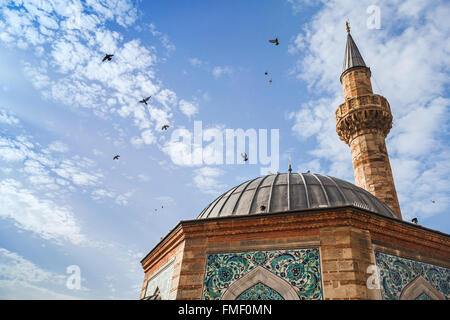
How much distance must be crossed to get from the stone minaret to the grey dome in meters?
5.99

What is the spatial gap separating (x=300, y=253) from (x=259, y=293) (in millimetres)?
915

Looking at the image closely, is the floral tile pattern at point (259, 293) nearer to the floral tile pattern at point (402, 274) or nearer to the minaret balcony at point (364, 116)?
the floral tile pattern at point (402, 274)

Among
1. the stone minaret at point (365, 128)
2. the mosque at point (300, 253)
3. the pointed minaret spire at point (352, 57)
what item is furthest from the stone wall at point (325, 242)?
the pointed minaret spire at point (352, 57)

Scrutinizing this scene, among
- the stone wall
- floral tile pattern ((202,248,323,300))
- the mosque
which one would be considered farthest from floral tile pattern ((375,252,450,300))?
floral tile pattern ((202,248,323,300))

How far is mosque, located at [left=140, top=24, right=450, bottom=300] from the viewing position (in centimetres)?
511

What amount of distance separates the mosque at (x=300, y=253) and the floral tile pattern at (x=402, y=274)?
0.02m

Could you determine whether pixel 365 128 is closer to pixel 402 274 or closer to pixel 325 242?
pixel 402 274

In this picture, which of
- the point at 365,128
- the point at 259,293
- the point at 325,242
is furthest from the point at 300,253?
the point at 365,128

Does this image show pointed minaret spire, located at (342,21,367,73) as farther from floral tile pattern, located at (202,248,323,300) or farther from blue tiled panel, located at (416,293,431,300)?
floral tile pattern, located at (202,248,323,300)

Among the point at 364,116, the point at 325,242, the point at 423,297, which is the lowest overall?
the point at 423,297

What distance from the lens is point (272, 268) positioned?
211 inches
